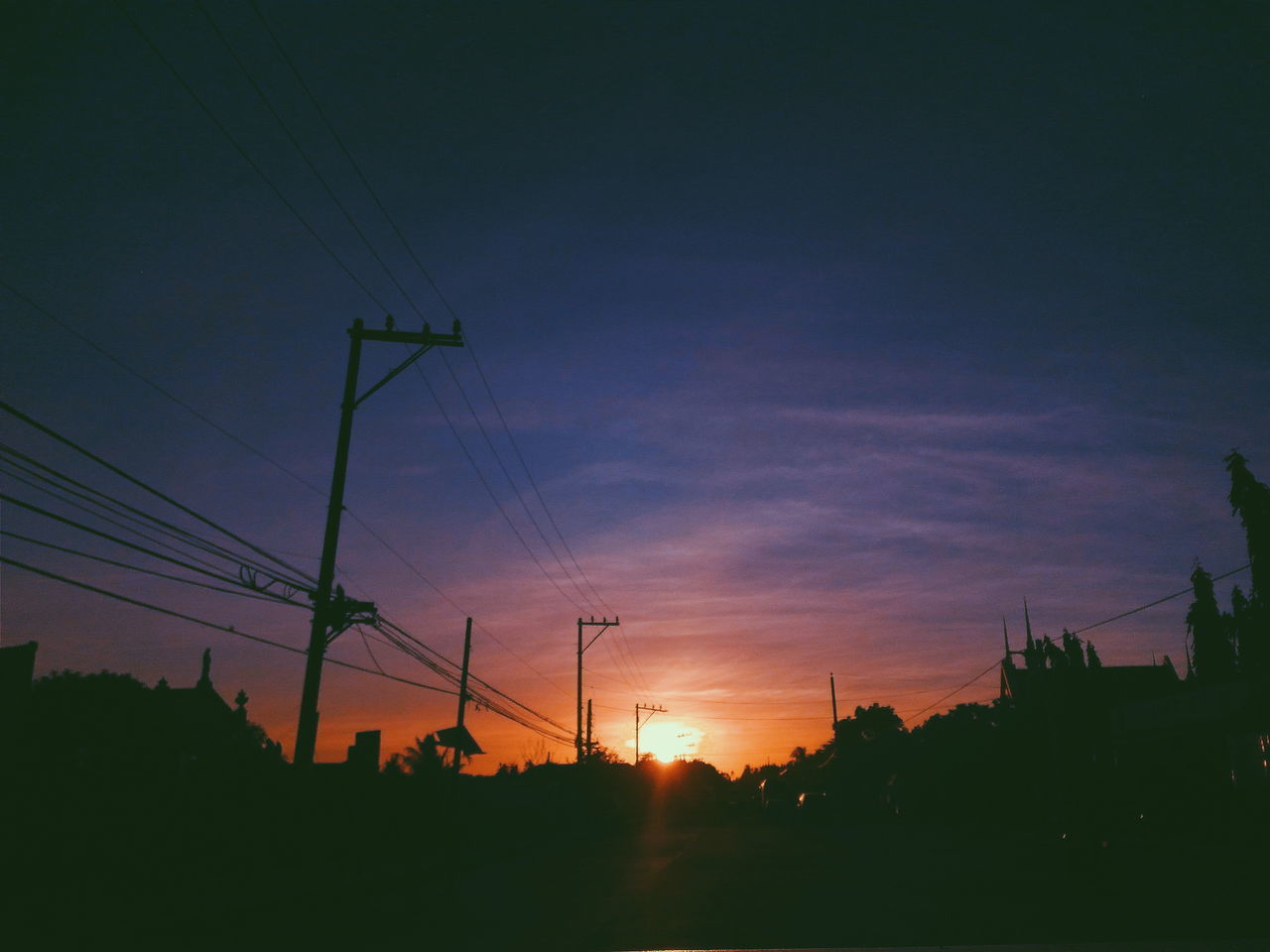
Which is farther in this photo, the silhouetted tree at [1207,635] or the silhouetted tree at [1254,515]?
the silhouetted tree at [1207,635]

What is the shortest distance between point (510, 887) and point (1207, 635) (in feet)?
173

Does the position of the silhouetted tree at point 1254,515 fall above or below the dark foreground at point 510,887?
above

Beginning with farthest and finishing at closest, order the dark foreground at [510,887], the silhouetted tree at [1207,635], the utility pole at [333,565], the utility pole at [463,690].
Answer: the silhouetted tree at [1207,635]
the utility pole at [463,690]
the utility pole at [333,565]
the dark foreground at [510,887]

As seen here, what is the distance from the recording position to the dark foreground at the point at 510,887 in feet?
36.9

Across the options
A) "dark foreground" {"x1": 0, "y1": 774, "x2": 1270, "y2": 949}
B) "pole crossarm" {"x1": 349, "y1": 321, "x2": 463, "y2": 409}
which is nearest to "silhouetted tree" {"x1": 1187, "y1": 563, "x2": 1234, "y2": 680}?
"dark foreground" {"x1": 0, "y1": 774, "x2": 1270, "y2": 949}

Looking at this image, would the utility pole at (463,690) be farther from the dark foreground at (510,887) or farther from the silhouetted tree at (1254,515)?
the silhouetted tree at (1254,515)

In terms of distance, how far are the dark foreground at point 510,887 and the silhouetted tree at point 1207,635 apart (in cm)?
3188

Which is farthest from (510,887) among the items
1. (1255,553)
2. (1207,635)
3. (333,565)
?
(1207,635)

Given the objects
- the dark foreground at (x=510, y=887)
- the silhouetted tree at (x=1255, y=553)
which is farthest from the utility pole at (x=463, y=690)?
the silhouetted tree at (x=1255, y=553)

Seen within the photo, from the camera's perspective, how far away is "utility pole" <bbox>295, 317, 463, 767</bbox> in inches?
687

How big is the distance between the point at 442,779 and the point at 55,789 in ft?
86.0

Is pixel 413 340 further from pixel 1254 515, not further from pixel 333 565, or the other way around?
pixel 1254 515

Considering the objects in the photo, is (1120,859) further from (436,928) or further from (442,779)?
(442,779)

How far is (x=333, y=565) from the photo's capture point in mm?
18266
